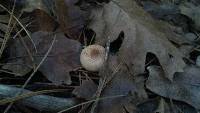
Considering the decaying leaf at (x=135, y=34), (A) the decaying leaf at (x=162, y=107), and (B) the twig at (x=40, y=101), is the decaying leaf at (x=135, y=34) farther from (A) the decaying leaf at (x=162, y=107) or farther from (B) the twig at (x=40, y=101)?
(B) the twig at (x=40, y=101)

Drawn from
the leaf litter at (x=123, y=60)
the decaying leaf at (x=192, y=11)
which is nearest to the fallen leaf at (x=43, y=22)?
the leaf litter at (x=123, y=60)

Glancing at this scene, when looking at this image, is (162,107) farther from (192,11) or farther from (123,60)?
(192,11)

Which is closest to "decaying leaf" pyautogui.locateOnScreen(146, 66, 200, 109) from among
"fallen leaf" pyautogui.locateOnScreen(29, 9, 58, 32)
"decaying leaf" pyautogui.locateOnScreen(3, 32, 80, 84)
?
"decaying leaf" pyautogui.locateOnScreen(3, 32, 80, 84)

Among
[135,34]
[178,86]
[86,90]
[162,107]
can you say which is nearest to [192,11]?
[135,34]

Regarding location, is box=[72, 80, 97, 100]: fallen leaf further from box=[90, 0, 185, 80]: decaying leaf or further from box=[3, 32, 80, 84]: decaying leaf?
box=[90, 0, 185, 80]: decaying leaf

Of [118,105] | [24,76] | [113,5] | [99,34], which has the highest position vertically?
[113,5]

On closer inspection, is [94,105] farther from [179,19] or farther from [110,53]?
[179,19]

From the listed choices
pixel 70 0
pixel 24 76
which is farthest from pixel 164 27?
pixel 24 76
